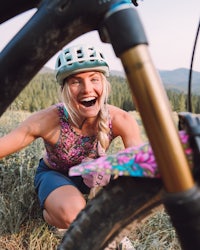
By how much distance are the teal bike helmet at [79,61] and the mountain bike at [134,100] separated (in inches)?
40.1

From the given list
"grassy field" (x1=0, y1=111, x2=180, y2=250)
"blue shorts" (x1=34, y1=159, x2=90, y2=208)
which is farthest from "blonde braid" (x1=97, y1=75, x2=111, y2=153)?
"blue shorts" (x1=34, y1=159, x2=90, y2=208)

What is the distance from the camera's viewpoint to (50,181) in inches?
84.9

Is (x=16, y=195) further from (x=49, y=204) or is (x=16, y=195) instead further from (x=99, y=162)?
(x=99, y=162)

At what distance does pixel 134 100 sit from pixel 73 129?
4.72 feet

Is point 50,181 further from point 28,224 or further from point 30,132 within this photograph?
point 28,224

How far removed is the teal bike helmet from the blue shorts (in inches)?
22.2

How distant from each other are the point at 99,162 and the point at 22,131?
1.19 metres

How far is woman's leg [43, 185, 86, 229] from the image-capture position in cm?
193

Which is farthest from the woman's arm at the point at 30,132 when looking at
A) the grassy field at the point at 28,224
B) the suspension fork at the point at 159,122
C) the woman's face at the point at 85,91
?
the suspension fork at the point at 159,122

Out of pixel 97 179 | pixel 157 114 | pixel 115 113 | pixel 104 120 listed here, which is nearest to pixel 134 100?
pixel 157 114

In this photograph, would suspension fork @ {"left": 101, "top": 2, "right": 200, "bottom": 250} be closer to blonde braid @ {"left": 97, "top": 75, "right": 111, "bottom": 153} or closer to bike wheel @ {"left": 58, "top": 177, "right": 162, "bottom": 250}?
bike wheel @ {"left": 58, "top": 177, "right": 162, "bottom": 250}

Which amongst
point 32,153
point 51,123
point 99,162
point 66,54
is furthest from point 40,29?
point 32,153

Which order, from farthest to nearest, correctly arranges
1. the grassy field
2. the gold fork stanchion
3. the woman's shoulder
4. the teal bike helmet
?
the grassy field → the woman's shoulder → the teal bike helmet → the gold fork stanchion

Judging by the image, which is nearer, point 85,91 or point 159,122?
point 159,122
